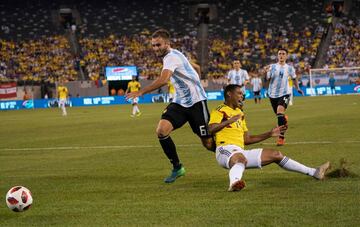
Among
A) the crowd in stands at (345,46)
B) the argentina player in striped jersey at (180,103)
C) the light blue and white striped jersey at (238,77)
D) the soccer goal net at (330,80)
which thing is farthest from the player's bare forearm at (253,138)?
the crowd in stands at (345,46)

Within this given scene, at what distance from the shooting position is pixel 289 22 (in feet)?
223

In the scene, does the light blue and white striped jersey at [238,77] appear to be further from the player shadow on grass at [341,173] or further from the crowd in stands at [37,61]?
the crowd in stands at [37,61]

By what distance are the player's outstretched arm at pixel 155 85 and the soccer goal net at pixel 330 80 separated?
46845 mm

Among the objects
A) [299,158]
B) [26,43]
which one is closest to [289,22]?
[26,43]

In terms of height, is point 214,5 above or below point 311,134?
above

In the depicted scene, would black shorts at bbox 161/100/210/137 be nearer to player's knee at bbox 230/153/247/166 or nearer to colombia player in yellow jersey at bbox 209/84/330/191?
colombia player in yellow jersey at bbox 209/84/330/191

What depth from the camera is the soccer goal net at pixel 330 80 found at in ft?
185

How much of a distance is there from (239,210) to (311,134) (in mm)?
11825

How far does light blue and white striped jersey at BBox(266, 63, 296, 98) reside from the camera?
1827cm

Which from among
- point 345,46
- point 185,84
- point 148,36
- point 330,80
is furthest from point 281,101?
point 148,36

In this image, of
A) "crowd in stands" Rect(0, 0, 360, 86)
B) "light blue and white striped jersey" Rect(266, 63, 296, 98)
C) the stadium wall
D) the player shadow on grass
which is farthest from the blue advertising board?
the player shadow on grass

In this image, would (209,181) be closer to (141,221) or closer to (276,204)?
(276,204)

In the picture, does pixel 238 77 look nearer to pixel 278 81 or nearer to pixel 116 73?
pixel 278 81

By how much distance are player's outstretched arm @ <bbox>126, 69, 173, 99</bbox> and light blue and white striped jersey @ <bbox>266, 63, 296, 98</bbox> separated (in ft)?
26.5
